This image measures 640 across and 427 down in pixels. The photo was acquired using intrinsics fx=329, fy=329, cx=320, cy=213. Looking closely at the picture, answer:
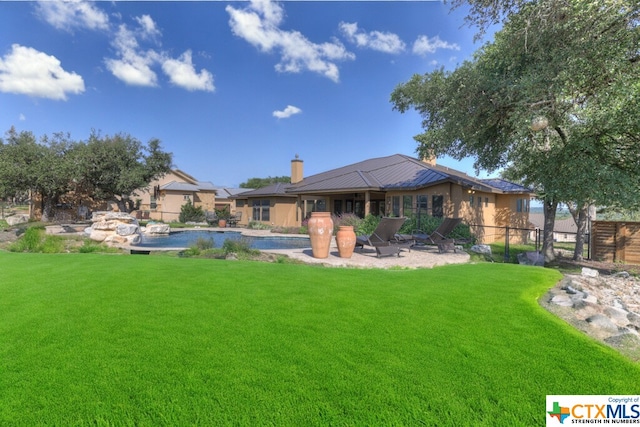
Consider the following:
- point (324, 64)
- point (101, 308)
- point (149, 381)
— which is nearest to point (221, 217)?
point (324, 64)

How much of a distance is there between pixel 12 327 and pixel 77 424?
2215 mm

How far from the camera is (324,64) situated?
19.7m

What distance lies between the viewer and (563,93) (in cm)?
780

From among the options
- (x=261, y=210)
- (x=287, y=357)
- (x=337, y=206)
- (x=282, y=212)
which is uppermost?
(x=337, y=206)

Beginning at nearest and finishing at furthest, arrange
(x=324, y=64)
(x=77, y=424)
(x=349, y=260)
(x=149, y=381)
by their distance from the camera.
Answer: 1. (x=77, y=424)
2. (x=149, y=381)
3. (x=349, y=260)
4. (x=324, y=64)

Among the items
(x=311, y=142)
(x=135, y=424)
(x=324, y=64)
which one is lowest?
(x=135, y=424)

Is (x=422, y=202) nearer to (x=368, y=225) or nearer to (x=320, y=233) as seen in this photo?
(x=368, y=225)

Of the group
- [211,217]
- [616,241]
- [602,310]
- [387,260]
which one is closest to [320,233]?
[387,260]

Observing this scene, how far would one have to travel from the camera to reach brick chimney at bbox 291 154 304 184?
2480 centimetres

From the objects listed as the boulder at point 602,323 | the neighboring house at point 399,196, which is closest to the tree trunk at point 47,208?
the neighboring house at point 399,196

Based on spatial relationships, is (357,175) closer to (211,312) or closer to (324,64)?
(324,64)

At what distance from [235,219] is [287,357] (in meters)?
24.9

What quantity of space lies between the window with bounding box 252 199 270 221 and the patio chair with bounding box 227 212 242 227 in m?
1.55

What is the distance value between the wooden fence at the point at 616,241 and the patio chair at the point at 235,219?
22.3 metres
